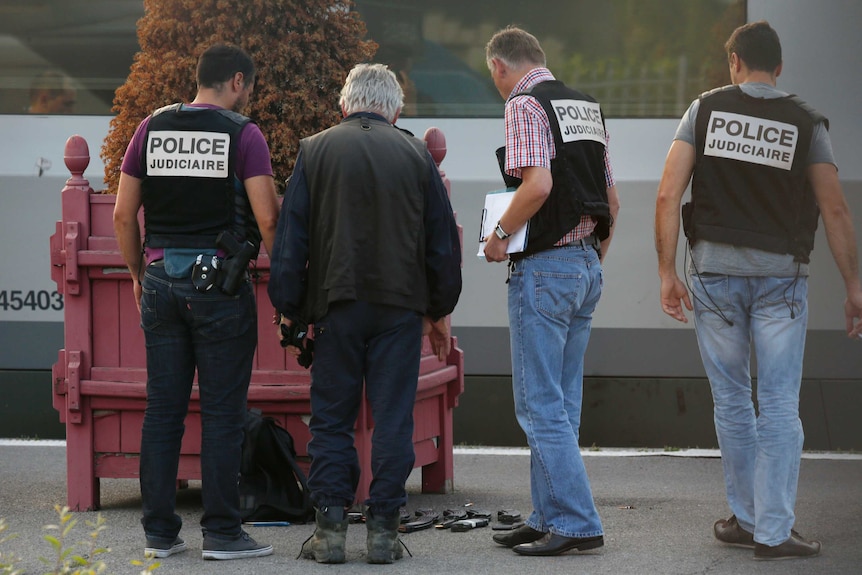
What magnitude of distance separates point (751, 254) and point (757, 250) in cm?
3

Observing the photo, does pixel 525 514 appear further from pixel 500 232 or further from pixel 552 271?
pixel 500 232

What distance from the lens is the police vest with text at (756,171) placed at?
14.3 ft

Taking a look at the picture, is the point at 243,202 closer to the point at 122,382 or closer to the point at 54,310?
the point at 122,382

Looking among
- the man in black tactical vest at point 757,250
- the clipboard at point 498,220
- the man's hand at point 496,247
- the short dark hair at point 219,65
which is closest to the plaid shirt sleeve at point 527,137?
the clipboard at point 498,220

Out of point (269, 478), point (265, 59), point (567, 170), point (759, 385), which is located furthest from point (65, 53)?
point (759, 385)

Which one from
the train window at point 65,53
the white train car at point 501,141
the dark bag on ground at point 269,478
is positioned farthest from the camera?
the train window at point 65,53

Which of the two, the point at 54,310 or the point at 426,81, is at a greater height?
the point at 426,81

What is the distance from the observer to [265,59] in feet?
17.0

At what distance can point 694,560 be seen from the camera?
4406 mm

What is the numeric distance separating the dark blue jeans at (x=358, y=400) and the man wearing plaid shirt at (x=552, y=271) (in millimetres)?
438

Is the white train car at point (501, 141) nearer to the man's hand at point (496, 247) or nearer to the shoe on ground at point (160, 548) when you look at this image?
the man's hand at point (496, 247)

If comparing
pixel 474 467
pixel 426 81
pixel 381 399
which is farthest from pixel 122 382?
pixel 426 81

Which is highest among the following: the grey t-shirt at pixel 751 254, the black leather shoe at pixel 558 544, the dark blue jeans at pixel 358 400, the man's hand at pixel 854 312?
the grey t-shirt at pixel 751 254

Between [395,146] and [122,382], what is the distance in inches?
65.8
